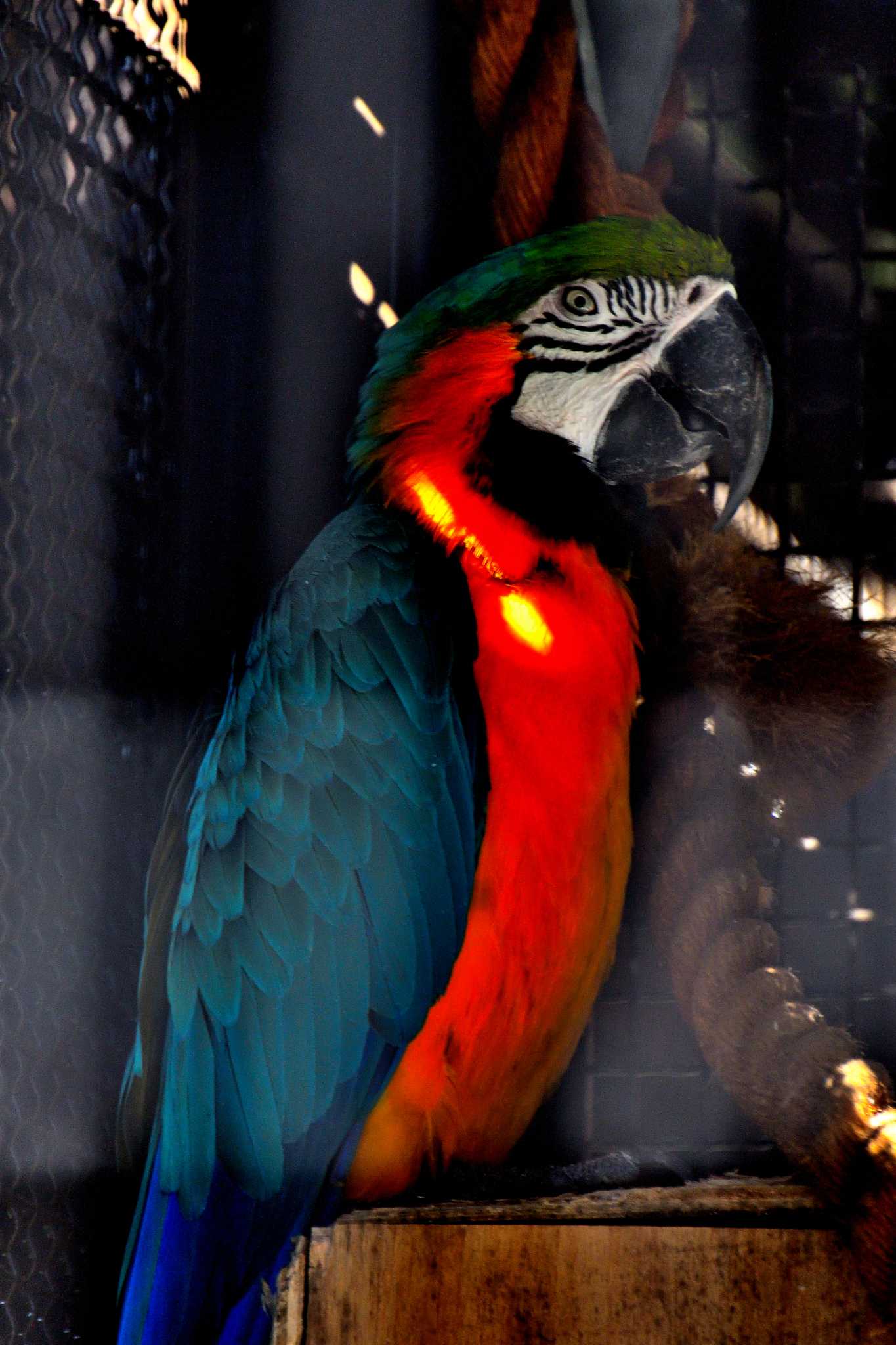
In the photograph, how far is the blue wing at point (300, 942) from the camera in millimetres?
792

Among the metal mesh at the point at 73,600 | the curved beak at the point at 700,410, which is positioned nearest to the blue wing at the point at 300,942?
the metal mesh at the point at 73,600

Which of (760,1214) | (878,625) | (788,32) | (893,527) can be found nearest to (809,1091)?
(760,1214)

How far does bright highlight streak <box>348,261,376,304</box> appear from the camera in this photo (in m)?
1.09

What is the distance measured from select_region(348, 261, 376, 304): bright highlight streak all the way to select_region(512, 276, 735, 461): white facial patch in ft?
0.78

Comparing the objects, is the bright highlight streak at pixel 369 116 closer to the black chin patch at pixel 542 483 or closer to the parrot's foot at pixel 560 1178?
the black chin patch at pixel 542 483

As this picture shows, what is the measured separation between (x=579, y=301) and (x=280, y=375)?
28 cm

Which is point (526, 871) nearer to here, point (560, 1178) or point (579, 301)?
point (560, 1178)

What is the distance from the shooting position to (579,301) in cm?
93

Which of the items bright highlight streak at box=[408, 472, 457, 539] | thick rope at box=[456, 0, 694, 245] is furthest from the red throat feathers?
thick rope at box=[456, 0, 694, 245]

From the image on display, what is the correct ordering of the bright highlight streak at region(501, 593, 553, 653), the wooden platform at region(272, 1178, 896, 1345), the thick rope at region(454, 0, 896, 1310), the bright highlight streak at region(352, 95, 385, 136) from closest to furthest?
1. the wooden platform at region(272, 1178, 896, 1345)
2. the thick rope at region(454, 0, 896, 1310)
3. the bright highlight streak at region(501, 593, 553, 653)
4. the bright highlight streak at region(352, 95, 385, 136)

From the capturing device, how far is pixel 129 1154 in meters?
0.91

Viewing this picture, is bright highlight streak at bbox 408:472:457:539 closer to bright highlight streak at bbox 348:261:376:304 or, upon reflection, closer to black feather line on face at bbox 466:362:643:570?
black feather line on face at bbox 466:362:643:570

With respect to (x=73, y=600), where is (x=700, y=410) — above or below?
above

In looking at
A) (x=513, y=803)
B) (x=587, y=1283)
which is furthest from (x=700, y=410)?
(x=587, y=1283)
